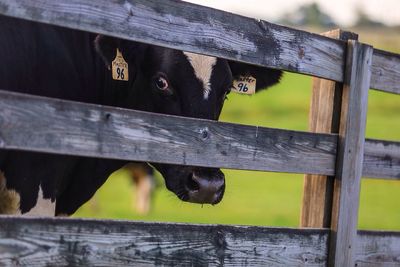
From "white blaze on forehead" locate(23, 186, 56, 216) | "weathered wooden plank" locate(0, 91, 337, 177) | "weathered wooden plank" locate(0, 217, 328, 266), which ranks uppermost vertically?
"weathered wooden plank" locate(0, 91, 337, 177)

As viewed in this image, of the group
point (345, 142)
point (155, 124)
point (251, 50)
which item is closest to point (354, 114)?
point (345, 142)

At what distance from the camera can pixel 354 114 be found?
4562mm

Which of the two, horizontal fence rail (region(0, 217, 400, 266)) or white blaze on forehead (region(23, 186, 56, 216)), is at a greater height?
white blaze on forehead (region(23, 186, 56, 216))

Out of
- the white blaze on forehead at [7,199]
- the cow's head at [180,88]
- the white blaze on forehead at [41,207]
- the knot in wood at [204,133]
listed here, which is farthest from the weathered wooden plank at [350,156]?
the white blaze on forehead at [7,199]

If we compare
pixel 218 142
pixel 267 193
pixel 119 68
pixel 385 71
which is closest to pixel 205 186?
pixel 218 142

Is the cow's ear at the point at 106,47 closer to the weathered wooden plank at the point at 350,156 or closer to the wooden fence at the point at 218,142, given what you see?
the wooden fence at the point at 218,142

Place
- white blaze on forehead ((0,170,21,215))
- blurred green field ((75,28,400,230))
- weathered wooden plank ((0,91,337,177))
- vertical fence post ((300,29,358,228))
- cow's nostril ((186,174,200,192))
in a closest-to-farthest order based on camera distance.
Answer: weathered wooden plank ((0,91,337,177)) < white blaze on forehead ((0,170,21,215)) < cow's nostril ((186,174,200,192)) < vertical fence post ((300,29,358,228)) < blurred green field ((75,28,400,230))

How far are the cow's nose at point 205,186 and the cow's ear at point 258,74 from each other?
115 centimetres

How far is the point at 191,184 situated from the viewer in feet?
14.3

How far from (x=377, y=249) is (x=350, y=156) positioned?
0.65m

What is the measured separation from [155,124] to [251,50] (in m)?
0.80

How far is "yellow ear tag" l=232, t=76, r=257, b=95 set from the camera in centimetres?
518

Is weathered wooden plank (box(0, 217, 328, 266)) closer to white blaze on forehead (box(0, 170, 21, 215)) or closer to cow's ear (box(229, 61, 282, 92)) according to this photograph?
white blaze on forehead (box(0, 170, 21, 215))

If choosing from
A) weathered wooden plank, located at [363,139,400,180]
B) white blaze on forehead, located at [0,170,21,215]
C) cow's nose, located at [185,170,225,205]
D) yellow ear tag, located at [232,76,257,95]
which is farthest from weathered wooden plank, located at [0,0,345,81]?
white blaze on forehead, located at [0,170,21,215]
